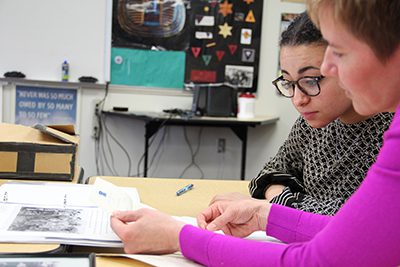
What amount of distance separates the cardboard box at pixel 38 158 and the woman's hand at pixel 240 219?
502 millimetres

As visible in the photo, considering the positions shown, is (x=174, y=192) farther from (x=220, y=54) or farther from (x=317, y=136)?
(x=220, y=54)

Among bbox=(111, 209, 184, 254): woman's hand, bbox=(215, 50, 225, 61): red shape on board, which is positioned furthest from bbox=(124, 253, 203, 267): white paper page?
bbox=(215, 50, 225, 61): red shape on board

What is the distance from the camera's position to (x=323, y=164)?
1260mm

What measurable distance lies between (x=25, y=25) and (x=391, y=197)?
3.29m

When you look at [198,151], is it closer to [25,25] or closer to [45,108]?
[45,108]

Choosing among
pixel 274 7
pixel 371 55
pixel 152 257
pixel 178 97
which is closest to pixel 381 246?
pixel 371 55

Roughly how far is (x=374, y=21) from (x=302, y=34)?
1.78 ft

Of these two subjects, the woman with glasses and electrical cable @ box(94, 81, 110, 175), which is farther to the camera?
electrical cable @ box(94, 81, 110, 175)

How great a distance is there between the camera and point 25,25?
3396 millimetres

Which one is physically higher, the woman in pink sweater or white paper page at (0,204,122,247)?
the woman in pink sweater

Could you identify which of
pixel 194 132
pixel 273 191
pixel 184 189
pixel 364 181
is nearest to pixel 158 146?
pixel 194 132

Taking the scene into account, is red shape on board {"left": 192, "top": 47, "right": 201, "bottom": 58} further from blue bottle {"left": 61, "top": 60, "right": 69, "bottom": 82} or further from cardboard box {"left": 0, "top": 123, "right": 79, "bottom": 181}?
cardboard box {"left": 0, "top": 123, "right": 79, "bottom": 181}

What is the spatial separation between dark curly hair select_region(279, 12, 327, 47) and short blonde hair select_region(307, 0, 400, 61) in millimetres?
469

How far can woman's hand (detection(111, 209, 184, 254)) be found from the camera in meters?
0.80
